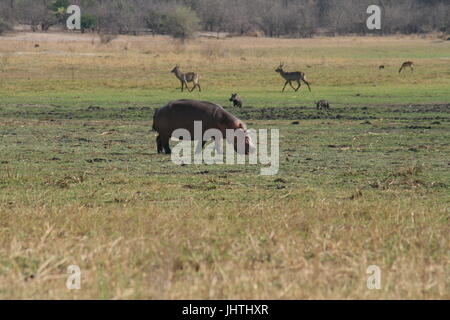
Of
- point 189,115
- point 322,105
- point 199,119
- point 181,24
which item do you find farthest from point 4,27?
point 199,119

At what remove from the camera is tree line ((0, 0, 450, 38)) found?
8719 cm

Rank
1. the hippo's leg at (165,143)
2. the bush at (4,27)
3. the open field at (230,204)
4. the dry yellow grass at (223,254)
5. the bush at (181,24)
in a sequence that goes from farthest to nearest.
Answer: the bush at (181,24)
the bush at (4,27)
the hippo's leg at (165,143)
the open field at (230,204)
the dry yellow grass at (223,254)

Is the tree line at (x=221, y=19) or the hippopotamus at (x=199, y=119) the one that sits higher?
the tree line at (x=221, y=19)

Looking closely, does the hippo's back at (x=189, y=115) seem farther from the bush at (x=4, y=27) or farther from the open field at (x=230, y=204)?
the bush at (x=4, y=27)

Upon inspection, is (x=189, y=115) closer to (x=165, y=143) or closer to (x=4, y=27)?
(x=165, y=143)

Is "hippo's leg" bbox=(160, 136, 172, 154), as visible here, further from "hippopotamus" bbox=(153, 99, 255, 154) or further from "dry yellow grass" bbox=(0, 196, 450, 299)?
"dry yellow grass" bbox=(0, 196, 450, 299)

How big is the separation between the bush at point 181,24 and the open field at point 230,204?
49435 mm

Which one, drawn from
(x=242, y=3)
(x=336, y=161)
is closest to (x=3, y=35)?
(x=242, y=3)

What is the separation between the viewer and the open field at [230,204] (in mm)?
5246

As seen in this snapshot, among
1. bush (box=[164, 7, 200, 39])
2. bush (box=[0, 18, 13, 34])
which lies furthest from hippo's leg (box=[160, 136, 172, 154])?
bush (box=[164, 7, 200, 39])

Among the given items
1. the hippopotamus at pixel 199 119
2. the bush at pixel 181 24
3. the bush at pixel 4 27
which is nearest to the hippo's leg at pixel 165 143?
the hippopotamus at pixel 199 119

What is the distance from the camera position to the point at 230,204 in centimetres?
955

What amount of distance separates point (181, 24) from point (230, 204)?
71745mm
